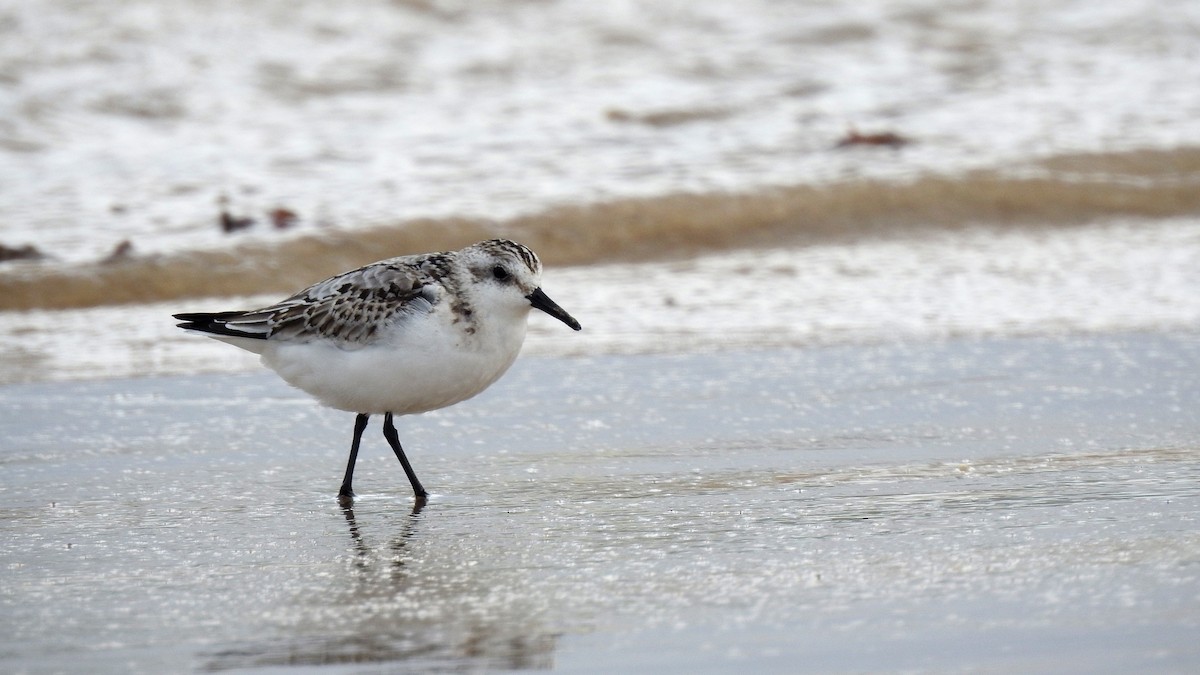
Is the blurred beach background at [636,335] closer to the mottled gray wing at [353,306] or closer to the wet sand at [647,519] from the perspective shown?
the wet sand at [647,519]

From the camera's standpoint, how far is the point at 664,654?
9.98ft

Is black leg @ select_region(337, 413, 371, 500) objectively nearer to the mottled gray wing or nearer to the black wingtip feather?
the mottled gray wing

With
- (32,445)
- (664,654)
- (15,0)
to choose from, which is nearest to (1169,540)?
(664,654)

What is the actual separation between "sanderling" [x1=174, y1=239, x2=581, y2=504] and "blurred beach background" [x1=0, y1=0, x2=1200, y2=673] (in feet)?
0.96

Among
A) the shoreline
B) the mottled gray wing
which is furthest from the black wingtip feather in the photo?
the shoreline

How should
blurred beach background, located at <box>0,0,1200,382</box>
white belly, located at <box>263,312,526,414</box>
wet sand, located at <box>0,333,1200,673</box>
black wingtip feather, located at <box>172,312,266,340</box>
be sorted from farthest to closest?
blurred beach background, located at <box>0,0,1200,382</box>, black wingtip feather, located at <box>172,312,266,340</box>, white belly, located at <box>263,312,526,414</box>, wet sand, located at <box>0,333,1200,673</box>

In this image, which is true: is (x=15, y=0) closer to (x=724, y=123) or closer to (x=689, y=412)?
(x=724, y=123)

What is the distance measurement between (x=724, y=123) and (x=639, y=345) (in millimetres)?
4533

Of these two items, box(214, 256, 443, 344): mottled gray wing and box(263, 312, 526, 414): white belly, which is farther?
box(214, 256, 443, 344): mottled gray wing

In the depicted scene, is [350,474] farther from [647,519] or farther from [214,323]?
[647,519]

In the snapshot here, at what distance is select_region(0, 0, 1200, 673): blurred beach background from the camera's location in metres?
3.34

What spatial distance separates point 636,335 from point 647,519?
257cm

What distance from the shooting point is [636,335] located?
6.60m

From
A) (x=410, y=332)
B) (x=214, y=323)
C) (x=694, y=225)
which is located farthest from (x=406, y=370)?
(x=694, y=225)
